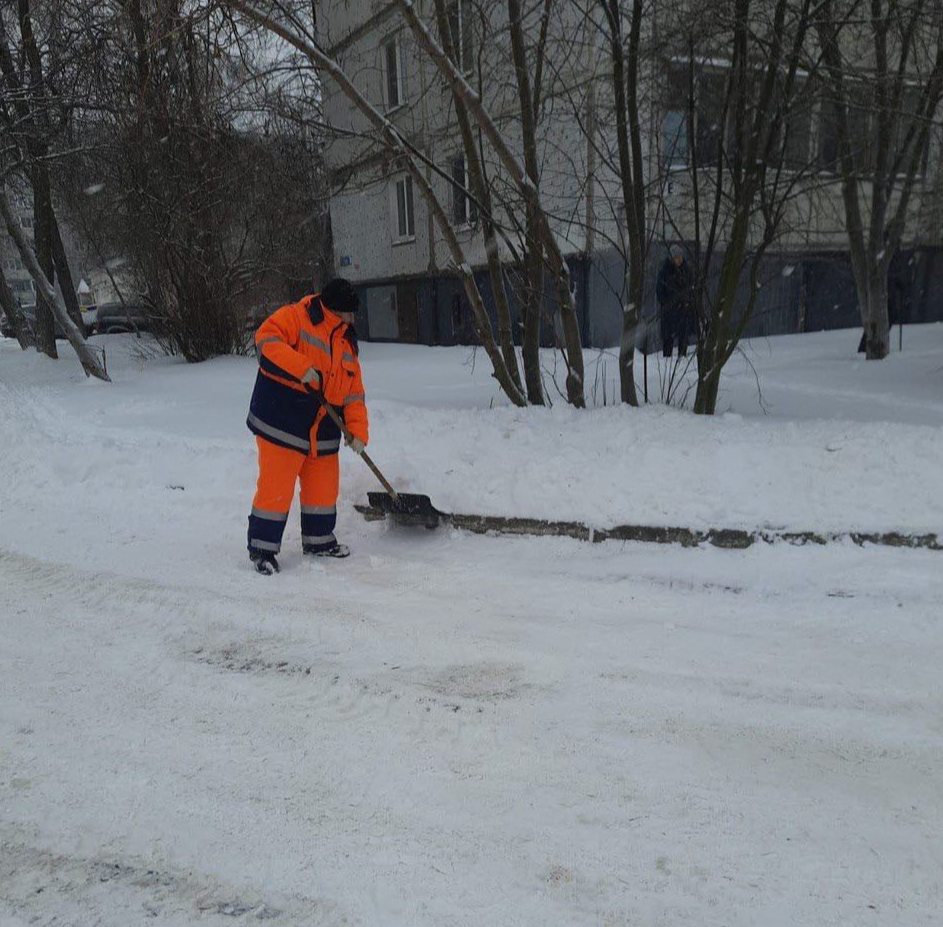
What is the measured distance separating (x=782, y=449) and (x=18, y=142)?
11868 mm

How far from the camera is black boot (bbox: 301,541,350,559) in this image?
4.46 m

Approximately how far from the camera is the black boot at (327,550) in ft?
14.6

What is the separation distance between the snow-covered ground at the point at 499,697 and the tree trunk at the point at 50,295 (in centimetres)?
609

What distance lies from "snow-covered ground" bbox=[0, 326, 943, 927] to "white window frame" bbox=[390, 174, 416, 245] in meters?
12.7

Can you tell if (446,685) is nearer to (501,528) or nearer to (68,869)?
(68,869)

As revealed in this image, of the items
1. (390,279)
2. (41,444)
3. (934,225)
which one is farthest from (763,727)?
(390,279)

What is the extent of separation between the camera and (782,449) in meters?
4.75

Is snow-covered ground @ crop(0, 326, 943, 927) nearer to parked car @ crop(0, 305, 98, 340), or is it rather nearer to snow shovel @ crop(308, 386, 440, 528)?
snow shovel @ crop(308, 386, 440, 528)

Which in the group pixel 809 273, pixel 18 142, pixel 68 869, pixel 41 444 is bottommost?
pixel 68 869

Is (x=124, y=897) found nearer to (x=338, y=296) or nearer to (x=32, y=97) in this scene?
(x=338, y=296)

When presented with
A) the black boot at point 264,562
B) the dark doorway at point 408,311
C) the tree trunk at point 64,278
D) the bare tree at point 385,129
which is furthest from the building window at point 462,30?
the tree trunk at point 64,278

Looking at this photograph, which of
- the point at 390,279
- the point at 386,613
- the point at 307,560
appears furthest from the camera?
the point at 390,279

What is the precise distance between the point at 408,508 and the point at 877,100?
234 inches

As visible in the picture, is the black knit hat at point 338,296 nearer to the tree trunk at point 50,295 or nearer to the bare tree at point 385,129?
→ the bare tree at point 385,129
